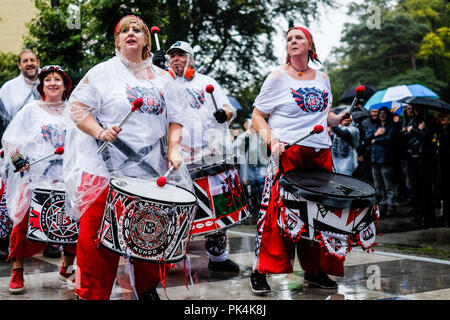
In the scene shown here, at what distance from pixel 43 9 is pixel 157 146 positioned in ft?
38.8

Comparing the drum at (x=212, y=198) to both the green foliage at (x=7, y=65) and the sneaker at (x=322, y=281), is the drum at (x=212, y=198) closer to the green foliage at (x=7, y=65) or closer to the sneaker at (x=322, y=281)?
the sneaker at (x=322, y=281)

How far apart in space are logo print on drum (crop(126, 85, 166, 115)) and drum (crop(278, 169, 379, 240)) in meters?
1.02

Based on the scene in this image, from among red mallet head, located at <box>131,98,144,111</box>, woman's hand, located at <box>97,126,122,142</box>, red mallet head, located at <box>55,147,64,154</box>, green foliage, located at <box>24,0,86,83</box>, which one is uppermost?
green foliage, located at <box>24,0,86,83</box>

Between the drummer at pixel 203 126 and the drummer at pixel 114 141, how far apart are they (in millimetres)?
1427

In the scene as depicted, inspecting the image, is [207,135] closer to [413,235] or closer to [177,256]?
[177,256]

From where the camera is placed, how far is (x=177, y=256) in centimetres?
322

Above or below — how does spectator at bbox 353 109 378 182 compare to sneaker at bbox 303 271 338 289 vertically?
above

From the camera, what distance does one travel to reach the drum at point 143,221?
3002 mm

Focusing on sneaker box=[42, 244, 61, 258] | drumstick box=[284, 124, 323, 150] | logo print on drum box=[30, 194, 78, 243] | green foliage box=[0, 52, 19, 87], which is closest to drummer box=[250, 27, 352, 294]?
drumstick box=[284, 124, 323, 150]

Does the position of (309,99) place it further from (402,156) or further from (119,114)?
(402,156)

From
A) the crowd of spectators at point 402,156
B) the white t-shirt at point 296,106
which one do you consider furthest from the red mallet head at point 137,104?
the crowd of spectators at point 402,156

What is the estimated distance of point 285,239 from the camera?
13.6 feet

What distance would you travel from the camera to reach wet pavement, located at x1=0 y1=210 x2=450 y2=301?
4078 mm

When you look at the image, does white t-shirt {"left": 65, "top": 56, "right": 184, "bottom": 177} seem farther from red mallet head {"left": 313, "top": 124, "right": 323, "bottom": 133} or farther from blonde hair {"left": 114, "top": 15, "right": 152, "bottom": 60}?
red mallet head {"left": 313, "top": 124, "right": 323, "bottom": 133}
